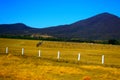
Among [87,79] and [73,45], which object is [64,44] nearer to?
[73,45]

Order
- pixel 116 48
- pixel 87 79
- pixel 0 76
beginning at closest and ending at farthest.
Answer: pixel 87 79 < pixel 0 76 < pixel 116 48

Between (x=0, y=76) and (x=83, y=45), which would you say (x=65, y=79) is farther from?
(x=83, y=45)

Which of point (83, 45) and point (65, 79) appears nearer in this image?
point (65, 79)

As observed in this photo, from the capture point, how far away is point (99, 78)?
25297 millimetres

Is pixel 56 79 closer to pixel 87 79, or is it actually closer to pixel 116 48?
A: pixel 87 79

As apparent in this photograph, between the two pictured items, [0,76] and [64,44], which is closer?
[0,76]

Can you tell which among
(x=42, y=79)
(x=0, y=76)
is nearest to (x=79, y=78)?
(x=42, y=79)

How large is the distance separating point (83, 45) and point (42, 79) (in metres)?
87.9

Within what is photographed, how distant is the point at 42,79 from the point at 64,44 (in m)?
88.5

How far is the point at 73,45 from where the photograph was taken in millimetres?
111500

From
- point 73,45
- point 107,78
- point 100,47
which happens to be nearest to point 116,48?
point 100,47

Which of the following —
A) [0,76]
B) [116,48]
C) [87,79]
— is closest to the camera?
[87,79]

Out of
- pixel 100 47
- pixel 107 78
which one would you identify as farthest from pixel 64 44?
pixel 107 78

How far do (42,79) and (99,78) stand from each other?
487 cm
